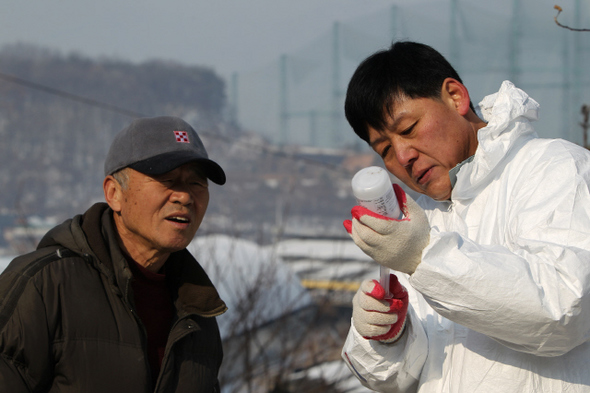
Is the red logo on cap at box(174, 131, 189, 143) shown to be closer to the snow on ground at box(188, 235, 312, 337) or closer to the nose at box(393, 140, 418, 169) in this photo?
the nose at box(393, 140, 418, 169)

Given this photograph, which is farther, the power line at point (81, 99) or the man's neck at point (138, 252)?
the power line at point (81, 99)

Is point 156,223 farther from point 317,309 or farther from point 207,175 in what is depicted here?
point 317,309

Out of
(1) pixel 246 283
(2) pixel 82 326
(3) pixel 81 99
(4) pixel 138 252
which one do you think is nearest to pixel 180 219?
(4) pixel 138 252

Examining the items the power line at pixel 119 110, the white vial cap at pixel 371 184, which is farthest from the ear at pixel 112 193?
the power line at pixel 119 110

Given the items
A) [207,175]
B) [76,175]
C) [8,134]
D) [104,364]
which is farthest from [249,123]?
[104,364]

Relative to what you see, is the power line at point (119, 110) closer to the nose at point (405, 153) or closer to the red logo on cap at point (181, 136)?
the red logo on cap at point (181, 136)

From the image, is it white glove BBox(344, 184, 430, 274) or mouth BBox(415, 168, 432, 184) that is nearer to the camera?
white glove BBox(344, 184, 430, 274)

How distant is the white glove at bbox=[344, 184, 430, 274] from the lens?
1.33 metres

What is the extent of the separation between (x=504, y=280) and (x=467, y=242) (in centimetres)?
13

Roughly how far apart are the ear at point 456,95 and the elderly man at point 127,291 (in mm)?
800

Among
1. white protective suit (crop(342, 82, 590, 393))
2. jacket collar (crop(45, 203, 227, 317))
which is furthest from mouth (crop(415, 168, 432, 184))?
jacket collar (crop(45, 203, 227, 317))

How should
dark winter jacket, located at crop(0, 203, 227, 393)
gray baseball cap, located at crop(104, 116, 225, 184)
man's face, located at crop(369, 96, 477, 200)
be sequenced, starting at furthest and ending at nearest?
gray baseball cap, located at crop(104, 116, 225, 184), man's face, located at crop(369, 96, 477, 200), dark winter jacket, located at crop(0, 203, 227, 393)

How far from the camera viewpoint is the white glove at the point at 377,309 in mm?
1622

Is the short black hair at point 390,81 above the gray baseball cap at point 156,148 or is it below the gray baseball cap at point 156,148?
above
